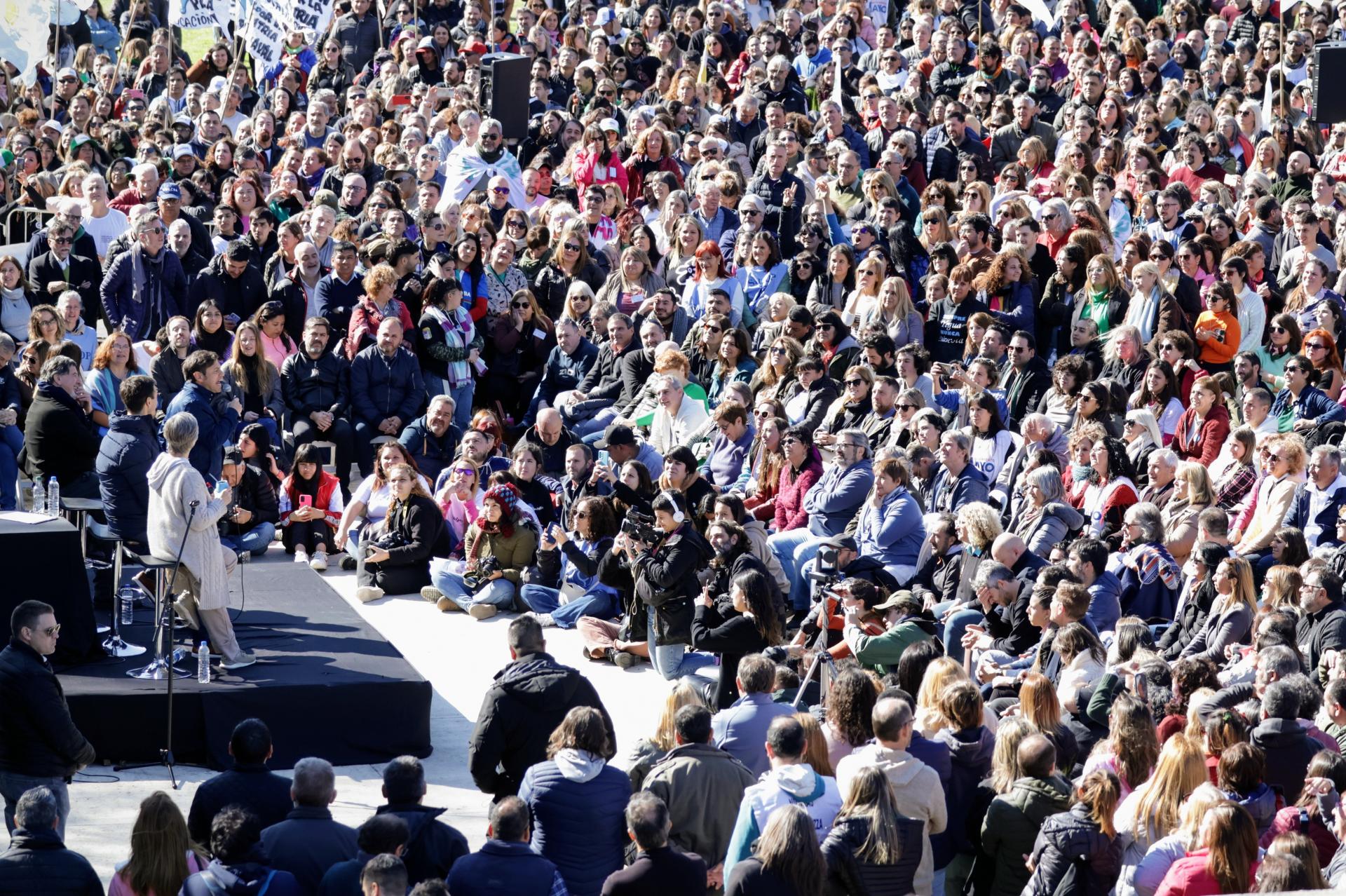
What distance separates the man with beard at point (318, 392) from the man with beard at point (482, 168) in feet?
10.6

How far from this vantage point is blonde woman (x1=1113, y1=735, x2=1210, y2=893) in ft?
22.9

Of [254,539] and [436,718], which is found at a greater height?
[254,539]

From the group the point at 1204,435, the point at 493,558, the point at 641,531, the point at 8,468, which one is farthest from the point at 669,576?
the point at 8,468

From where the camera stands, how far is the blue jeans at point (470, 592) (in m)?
12.6

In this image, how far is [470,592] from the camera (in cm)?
1277

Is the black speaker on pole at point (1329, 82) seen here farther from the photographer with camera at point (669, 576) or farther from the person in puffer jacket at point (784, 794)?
the person in puffer jacket at point (784, 794)

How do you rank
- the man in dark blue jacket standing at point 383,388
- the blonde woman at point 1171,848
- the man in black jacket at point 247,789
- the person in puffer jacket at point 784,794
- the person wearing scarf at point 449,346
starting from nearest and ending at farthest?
the blonde woman at point 1171,848
the person in puffer jacket at point 784,794
the man in black jacket at point 247,789
the man in dark blue jacket standing at point 383,388
the person wearing scarf at point 449,346

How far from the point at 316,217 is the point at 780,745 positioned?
987 centimetres

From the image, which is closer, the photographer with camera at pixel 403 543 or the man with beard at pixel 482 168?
the photographer with camera at pixel 403 543

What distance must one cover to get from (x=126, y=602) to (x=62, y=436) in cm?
174

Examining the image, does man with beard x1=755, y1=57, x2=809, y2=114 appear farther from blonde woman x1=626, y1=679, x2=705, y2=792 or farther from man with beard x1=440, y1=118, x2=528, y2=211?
blonde woman x1=626, y1=679, x2=705, y2=792

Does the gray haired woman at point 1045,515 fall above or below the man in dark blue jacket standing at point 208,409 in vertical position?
below

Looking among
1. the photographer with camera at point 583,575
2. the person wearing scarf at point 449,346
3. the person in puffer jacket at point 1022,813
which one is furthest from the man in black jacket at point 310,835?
the person wearing scarf at point 449,346

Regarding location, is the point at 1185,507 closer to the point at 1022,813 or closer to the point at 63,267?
the point at 1022,813
